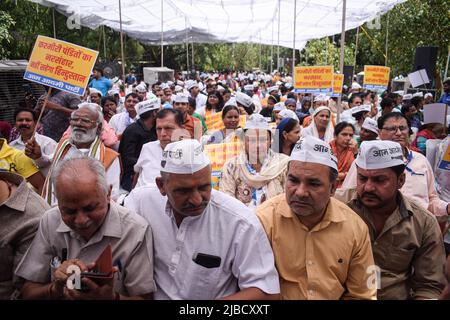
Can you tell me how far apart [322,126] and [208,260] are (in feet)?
15.6

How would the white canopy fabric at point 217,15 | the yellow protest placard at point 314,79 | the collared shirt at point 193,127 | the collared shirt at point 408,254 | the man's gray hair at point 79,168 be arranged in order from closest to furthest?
the man's gray hair at point 79,168 → the collared shirt at point 408,254 → the collared shirt at point 193,127 → the yellow protest placard at point 314,79 → the white canopy fabric at point 217,15

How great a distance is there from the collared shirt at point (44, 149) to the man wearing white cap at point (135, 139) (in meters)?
0.87

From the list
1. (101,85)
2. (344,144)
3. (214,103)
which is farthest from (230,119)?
(101,85)

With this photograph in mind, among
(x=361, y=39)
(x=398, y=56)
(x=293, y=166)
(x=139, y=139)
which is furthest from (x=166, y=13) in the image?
(x=293, y=166)

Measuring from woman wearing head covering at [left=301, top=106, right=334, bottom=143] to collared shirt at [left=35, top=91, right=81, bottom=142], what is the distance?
3430 mm

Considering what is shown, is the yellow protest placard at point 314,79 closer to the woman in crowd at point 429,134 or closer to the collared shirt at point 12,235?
the woman in crowd at point 429,134

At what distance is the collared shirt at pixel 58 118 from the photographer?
6.79 meters

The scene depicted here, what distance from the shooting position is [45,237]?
89.8 inches

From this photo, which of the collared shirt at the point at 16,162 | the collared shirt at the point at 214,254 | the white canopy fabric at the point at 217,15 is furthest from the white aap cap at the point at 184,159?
the white canopy fabric at the point at 217,15

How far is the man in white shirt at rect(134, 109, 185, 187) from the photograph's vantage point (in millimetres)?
4504

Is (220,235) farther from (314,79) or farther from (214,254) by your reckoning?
(314,79)

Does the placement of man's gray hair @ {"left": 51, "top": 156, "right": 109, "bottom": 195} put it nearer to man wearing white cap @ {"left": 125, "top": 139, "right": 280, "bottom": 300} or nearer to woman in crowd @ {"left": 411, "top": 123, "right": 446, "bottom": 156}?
man wearing white cap @ {"left": 125, "top": 139, "right": 280, "bottom": 300}

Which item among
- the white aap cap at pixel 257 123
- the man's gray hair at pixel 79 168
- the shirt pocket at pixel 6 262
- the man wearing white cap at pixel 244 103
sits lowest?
the shirt pocket at pixel 6 262

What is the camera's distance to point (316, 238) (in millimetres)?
2465
